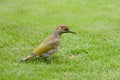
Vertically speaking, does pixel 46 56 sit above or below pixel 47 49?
below

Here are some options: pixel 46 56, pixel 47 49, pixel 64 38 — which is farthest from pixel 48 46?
pixel 64 38

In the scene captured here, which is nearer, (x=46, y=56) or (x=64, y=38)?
(x=46, y=56)

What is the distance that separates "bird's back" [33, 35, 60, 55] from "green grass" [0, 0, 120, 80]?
29 cm

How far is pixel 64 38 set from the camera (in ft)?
41.1

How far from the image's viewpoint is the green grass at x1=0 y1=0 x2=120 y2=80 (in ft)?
31.0

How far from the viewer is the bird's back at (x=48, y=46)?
396 inches

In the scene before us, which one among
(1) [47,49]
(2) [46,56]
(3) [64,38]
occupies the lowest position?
(2) [46,56]

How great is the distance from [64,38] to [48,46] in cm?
242

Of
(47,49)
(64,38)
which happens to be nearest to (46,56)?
Result: (47,49)

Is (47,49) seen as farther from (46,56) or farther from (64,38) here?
(64,38)

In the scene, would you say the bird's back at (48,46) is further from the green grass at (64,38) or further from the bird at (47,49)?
the green grass at (64,38)

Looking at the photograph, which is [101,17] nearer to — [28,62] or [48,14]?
[48,14]

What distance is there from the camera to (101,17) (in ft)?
50.0

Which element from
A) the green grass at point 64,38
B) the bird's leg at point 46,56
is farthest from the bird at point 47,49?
the green grass at point 64,38
